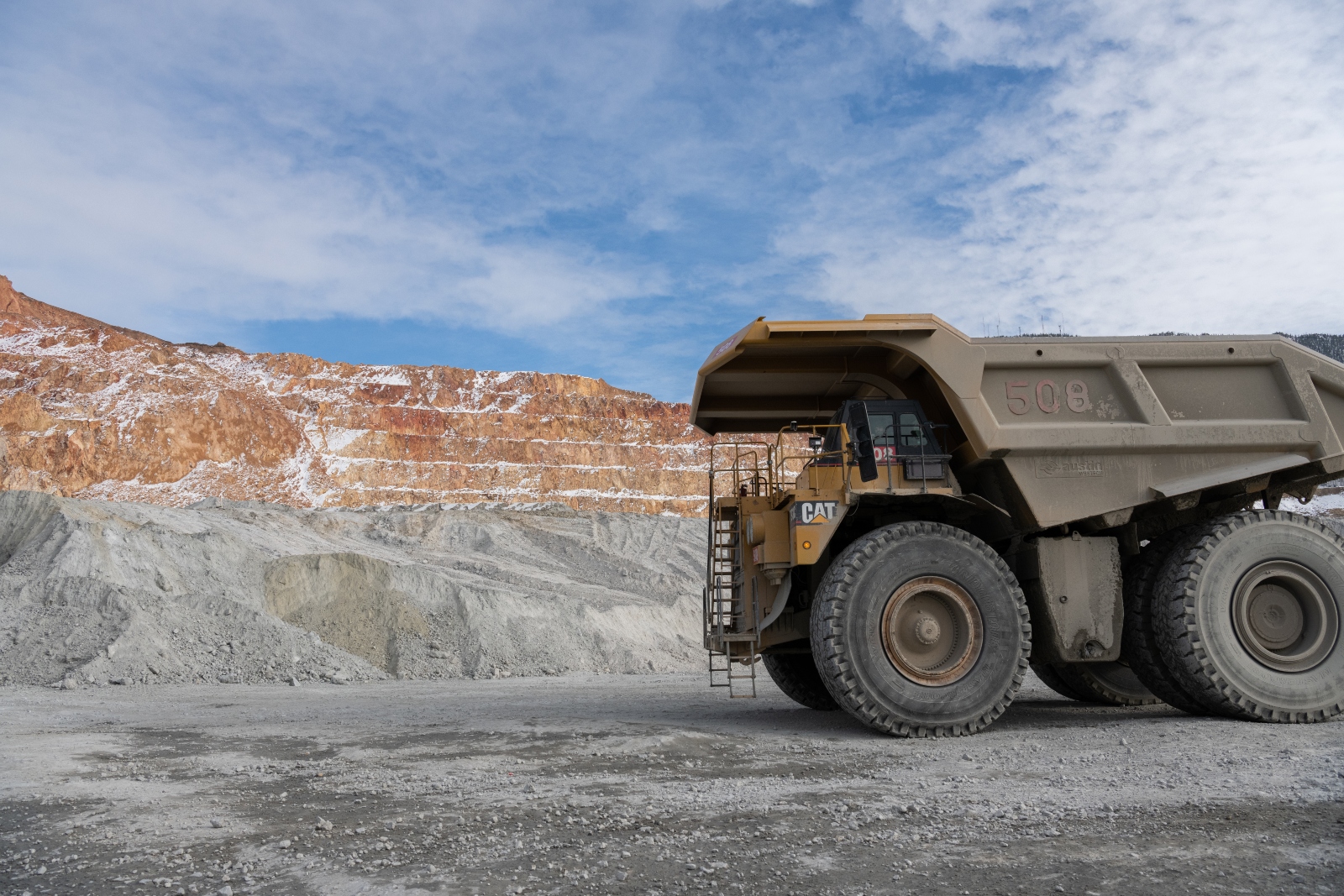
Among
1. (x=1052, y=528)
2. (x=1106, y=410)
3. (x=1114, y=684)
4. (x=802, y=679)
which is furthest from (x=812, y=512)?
(x=1114, y=684)

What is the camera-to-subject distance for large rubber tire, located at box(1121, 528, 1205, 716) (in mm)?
7523

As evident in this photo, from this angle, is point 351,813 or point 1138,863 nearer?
point 1138,863

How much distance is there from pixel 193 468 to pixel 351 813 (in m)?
82.1

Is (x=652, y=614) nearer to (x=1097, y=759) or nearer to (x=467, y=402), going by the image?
(x=1097, y=759)

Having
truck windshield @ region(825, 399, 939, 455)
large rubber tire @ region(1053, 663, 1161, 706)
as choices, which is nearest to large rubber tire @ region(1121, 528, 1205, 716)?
large rubber tire @ region(1053, 663, 1161, 706)

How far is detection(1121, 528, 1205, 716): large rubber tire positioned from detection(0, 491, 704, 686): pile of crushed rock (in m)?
13.5

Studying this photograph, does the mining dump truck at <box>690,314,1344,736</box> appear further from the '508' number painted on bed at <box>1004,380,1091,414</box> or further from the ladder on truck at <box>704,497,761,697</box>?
the ladder on truck at <box>704,497,761,697</box>

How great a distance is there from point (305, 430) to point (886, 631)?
286 ft

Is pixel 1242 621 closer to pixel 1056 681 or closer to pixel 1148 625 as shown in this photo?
pixel 1148 625

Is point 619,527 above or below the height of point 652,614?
above

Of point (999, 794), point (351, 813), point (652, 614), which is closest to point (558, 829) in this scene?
point (351, 813)

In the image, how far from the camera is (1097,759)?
5.73 metres

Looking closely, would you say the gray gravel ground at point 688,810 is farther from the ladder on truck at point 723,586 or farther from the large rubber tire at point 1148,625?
the ladder on truck at point 723,586

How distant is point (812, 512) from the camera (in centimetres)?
713
